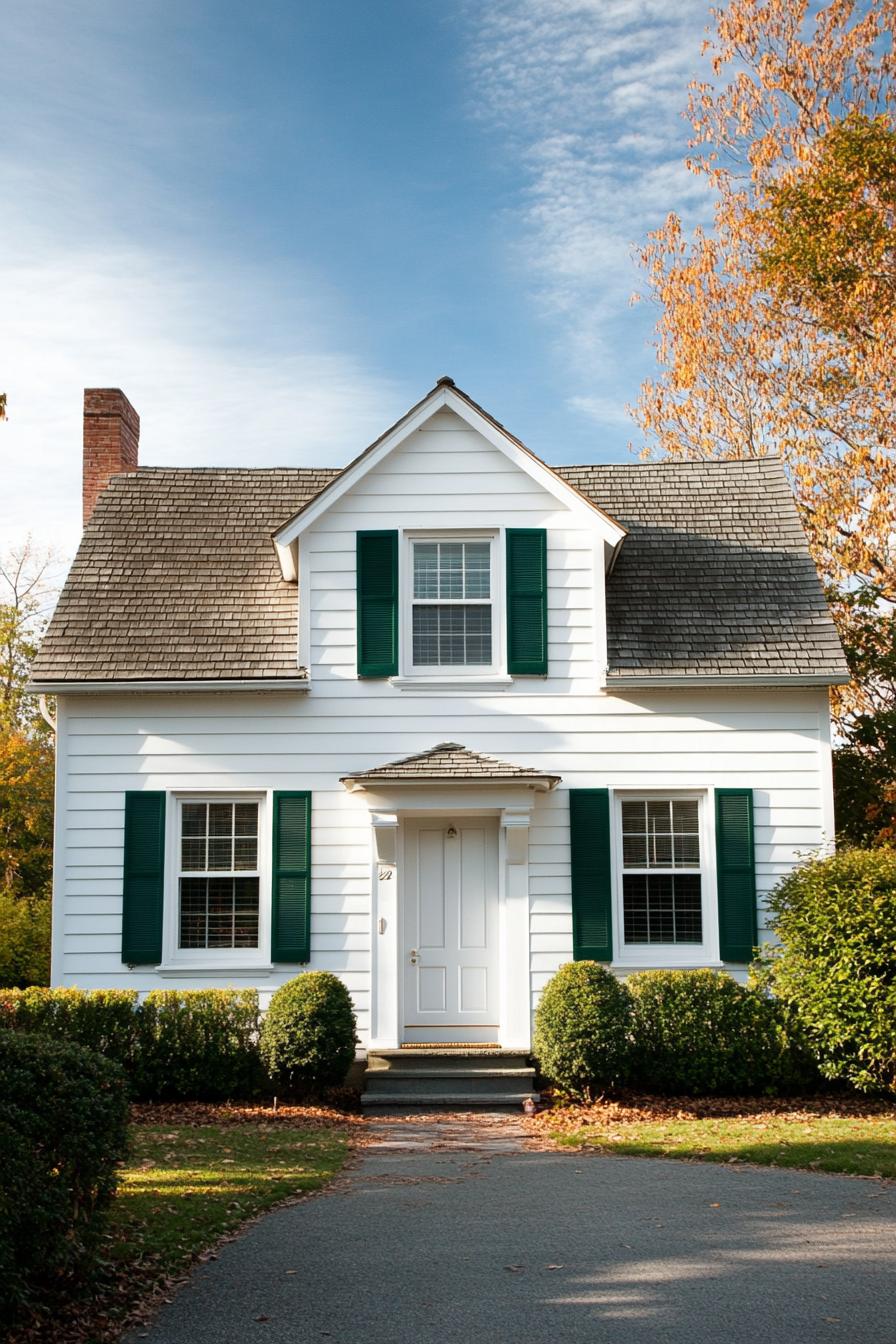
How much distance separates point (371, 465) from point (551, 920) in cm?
540

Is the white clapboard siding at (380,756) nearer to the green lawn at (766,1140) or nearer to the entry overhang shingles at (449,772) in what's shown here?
the entry overhang shingles at (449,772)

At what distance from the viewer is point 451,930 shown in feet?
45.7

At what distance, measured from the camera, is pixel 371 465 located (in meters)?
14.4

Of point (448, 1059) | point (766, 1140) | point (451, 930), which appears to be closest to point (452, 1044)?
point (448, 1059)

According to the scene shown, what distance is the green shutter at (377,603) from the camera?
14.2m

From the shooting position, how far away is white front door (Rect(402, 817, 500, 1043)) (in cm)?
1379

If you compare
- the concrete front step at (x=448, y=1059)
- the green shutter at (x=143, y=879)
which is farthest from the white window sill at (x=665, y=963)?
the green shutter at (x=143, y=879)

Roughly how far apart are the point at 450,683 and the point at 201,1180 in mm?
6601

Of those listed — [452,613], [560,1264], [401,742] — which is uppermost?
[452,613]

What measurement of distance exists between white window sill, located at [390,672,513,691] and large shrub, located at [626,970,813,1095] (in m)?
3.54

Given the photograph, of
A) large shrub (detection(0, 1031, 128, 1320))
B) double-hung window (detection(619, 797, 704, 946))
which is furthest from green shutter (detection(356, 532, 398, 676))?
large shrub (detection(0, 1031, 128, 1320))

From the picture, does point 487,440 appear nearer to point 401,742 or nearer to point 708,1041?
point 401,742

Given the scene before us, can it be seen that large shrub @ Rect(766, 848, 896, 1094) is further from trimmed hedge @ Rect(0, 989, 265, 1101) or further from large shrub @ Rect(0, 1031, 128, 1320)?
large shrub @ Rect(0, 1031, 128, 1320)

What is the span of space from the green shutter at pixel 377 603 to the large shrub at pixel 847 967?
16.6ft
